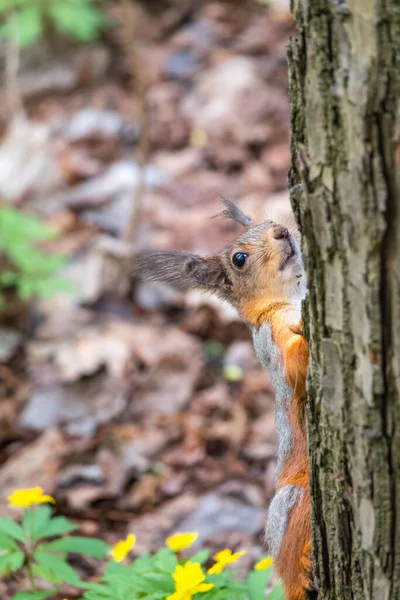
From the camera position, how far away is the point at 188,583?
2.18 m

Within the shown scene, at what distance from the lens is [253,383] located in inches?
214

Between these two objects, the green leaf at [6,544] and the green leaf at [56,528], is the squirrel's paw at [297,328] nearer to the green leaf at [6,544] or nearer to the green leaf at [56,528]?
the green leaf at [56,528]

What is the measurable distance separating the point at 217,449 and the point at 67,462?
89 cm

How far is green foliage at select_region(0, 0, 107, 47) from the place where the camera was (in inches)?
305

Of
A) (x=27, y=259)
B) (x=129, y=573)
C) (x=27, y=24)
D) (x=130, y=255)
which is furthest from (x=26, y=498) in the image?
(x=27, y=24)

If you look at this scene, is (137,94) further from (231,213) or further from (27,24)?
(231,213)

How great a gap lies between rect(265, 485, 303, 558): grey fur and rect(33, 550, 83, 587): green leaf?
2.08ft

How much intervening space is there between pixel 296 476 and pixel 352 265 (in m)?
1.08

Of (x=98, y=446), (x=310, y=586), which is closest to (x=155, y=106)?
(x=98, y=446)

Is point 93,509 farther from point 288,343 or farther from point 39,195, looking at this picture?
point 39,195

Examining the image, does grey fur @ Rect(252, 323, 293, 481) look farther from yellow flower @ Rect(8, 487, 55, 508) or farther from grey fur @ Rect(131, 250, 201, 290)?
yellow flower @ Rect(8, 487, 55, 508)

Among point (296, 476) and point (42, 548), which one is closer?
point (296, 476)

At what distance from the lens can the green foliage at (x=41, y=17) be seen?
25.4 ft

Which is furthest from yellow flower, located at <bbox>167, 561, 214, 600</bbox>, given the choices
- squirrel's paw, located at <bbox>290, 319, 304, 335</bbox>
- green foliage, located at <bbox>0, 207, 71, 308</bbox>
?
green foliage, located at <bbox>0, 207, 71, 308</bbox>
